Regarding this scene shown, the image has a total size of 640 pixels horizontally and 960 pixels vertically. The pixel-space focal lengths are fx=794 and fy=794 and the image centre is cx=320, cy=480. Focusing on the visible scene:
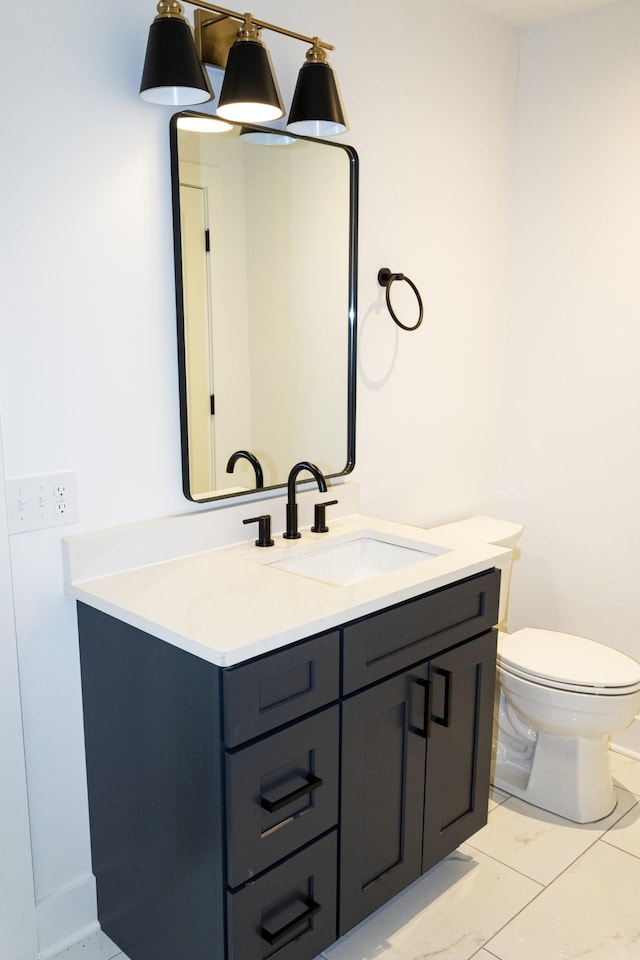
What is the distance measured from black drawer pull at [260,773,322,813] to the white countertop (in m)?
0.30

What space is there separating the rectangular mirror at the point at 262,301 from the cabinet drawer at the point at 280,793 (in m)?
0.67

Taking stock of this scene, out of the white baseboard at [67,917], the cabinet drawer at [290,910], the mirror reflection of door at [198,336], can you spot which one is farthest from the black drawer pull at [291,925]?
the mirror reflection of door at [198,336]

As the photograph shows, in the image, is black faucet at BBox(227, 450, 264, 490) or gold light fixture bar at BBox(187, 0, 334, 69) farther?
black faucet at BBox(227, 450, 264, 490)

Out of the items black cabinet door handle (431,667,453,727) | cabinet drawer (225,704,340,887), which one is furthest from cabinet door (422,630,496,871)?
cabinet drawer (225,704,340,887)

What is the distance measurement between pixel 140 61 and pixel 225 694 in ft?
4.38

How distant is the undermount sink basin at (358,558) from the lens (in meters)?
2.05

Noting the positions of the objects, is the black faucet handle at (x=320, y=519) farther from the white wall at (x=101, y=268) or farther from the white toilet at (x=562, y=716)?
the white toilet at (x=562, y=716)

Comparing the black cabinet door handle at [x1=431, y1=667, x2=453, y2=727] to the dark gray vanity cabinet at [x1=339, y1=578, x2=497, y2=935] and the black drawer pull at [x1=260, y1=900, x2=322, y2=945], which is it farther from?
the black drawer pull at [x1=260, y1=900, x2=322, y2=945]

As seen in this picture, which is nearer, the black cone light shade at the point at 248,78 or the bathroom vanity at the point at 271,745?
the bathroom vanity at the point at 271,745

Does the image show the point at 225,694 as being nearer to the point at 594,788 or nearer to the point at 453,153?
the point at 594,788

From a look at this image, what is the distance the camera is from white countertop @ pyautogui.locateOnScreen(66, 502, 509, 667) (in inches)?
57.3

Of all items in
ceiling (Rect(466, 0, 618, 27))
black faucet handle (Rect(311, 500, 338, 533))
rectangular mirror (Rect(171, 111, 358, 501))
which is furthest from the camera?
ceiling (Rect(466, 0, 618, 27))

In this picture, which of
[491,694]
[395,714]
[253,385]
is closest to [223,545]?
[253,385]

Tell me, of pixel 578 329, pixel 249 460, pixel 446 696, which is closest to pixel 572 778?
pixel 446 696
